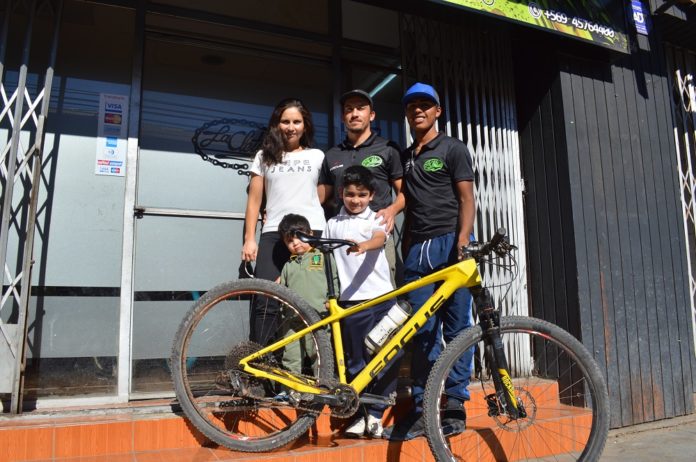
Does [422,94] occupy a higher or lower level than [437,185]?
higher

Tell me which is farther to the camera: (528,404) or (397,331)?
(397,331)

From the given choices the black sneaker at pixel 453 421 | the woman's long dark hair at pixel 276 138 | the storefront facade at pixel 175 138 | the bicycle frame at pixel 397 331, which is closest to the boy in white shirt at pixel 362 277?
the bicycle frame at pixel 397 331

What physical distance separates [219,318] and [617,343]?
3097 mm

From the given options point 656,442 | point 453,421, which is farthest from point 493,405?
point 656,442

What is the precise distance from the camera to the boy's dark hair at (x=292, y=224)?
131 inches

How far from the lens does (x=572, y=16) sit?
4.35 m

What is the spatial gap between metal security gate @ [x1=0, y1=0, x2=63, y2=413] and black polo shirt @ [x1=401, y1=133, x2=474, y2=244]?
2301 millimetres

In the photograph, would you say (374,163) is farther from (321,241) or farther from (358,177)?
(321,241)

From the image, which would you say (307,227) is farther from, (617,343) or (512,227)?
(617,343)

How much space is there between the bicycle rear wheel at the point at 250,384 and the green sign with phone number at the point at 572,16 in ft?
7.87

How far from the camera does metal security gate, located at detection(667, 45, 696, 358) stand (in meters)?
5.29

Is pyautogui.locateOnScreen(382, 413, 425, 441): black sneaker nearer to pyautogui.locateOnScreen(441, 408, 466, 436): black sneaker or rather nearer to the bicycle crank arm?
pyautogui.locateOnScreen(441, 408, 466, 436): black sneaker

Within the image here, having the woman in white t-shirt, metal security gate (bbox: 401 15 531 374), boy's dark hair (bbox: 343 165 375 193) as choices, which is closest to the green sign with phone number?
metal security gate (bbox: 401 15 531 374)

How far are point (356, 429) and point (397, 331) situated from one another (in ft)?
2.28
